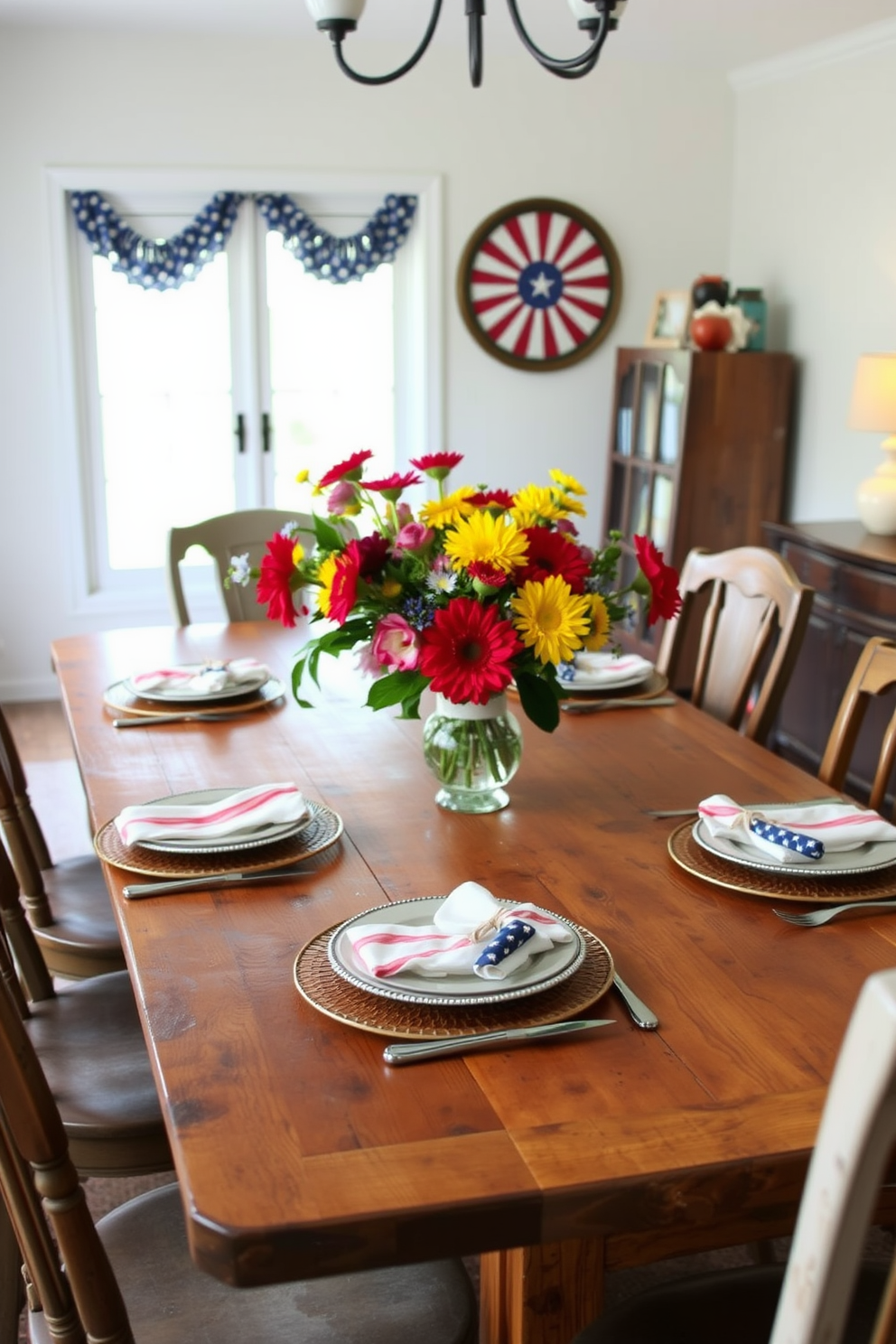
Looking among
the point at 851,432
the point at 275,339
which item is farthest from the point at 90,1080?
the point at 275,339

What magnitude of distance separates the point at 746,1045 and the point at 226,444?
4.53 m

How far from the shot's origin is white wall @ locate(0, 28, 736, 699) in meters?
4.88


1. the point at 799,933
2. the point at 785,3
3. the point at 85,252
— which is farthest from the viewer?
the point at 85,252

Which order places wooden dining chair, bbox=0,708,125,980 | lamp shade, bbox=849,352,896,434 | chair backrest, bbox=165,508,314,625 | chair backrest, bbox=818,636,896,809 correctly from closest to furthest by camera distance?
chair backrest, bbox=818,636,896,809, wooden dining chair, bbox=0,708,125,980, chair backrest, bbox=165,508,314,625, lamp shade, bbox=849,352,896,434

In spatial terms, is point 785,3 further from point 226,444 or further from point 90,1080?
point 90,1080

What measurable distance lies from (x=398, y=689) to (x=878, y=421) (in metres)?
2.66

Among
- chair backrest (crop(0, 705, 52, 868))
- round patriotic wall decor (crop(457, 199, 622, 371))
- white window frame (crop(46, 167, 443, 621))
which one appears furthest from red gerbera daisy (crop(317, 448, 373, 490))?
round patriotic wall decor (crop(457, 199, 622, 371))

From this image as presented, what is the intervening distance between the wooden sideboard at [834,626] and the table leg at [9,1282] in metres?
2.71

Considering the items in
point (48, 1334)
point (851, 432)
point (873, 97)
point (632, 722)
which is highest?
point (873, 97)

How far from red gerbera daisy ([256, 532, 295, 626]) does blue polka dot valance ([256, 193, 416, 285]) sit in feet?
12.2

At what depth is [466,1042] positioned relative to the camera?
1211mm

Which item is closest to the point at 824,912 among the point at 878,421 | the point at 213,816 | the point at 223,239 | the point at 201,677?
the point at 213,816

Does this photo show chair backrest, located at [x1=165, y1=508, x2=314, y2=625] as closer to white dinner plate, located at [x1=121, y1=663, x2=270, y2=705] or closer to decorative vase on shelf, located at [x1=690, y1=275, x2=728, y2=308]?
white dinner plate, located at [x1=121, y1=663, x2=270, y2=705]

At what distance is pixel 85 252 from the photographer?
512 centimetres
